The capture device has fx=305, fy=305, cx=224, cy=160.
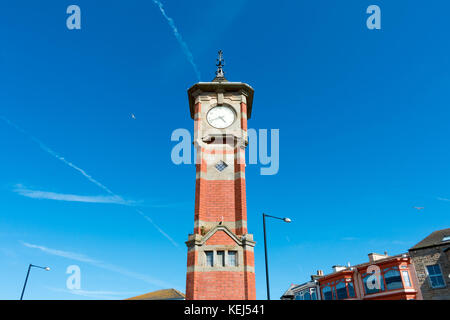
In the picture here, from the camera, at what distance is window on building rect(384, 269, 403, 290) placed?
3132cm

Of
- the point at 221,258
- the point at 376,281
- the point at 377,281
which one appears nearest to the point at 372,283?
the point at 376,281

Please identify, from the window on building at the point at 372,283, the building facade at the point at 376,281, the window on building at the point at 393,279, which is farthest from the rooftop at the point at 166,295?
the window on building at the point at 393,279

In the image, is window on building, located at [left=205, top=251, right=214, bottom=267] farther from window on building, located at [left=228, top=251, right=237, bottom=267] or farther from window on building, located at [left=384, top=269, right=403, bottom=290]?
window on building, located at [left=384, top=269, right=403, bottom=290]

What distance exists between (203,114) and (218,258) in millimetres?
10617

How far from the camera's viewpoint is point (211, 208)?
65.6ft

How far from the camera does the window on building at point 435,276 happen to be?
28761mm

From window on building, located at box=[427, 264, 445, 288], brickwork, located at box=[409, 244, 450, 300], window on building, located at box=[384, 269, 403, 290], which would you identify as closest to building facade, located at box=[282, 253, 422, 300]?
window on building, located at box=[384, 269, 403, 290]

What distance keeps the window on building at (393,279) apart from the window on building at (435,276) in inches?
108

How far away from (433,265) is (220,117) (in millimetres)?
25765

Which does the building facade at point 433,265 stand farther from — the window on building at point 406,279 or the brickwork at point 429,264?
the window on building at point 406,279

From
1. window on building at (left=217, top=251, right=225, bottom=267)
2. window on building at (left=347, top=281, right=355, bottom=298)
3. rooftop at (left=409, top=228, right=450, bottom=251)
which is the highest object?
rooftop at (left=409, top=228, right=450, bottom=251)

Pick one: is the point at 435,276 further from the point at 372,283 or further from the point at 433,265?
the point at 372,283

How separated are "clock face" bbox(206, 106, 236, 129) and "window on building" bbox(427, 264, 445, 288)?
24980 millimetres
